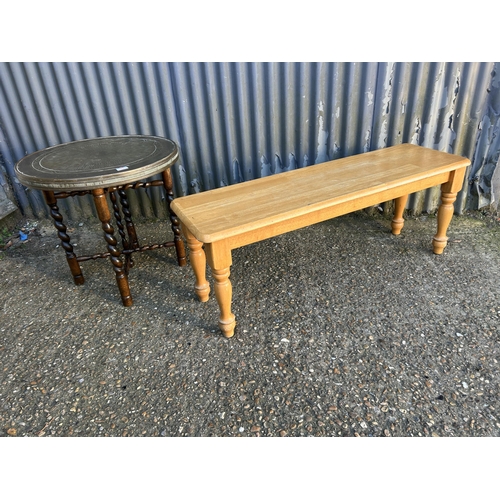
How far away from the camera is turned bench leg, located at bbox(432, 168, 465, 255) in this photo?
275 centimetres

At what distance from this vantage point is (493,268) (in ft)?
9.31

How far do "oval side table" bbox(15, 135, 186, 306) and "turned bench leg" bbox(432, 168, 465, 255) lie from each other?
194 cm

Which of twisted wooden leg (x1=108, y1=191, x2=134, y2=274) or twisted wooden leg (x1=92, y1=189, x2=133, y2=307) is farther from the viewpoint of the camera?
twisted wooden leg (x1=108, y1=191, x2=134, y2=274)

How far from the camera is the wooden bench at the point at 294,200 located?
205cm

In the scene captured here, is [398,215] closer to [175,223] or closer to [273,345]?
[273,345]

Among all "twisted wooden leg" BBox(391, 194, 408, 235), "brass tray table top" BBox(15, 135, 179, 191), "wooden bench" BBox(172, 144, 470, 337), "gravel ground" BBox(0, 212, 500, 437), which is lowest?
"gravel ground" BBox(0, 212, 500, 437)

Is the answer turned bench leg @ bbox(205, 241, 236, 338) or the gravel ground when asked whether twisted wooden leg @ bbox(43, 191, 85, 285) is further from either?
turned bench leg @ bbox(205, 241, 236, 338)

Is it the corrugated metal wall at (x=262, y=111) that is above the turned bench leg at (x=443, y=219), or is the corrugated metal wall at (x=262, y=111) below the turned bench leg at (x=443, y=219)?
above

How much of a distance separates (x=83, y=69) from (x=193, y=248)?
6.37 ft

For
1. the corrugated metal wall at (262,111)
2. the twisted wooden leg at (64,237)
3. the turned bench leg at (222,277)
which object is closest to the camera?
the turned bench leg at (222,277)

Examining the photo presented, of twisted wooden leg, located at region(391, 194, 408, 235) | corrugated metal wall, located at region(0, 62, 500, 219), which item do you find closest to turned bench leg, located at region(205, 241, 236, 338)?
corrugated metal wall, located at region(0, 62, 500, 219)

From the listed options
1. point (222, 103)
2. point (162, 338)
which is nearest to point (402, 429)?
point (162, 338)

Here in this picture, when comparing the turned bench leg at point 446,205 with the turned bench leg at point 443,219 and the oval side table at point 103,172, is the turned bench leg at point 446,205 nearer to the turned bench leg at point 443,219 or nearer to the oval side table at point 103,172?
the turned bench leg at point 443,219

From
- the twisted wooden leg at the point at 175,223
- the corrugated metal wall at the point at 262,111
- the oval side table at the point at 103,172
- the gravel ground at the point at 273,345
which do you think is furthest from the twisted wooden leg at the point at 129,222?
the corrugated metal wall at the point at 262,111
